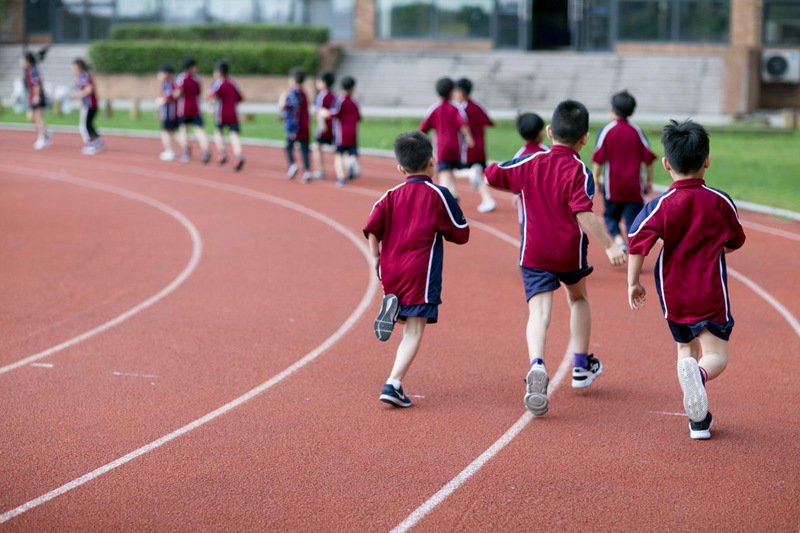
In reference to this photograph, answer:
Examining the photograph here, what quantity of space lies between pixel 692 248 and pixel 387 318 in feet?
5.92

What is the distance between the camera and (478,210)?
596 inches

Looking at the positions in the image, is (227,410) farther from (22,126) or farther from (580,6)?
(580,6)

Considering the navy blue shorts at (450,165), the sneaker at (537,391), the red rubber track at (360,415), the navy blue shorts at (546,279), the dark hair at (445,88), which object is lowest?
the red rubber track at (360,415)

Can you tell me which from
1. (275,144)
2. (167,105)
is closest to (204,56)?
(275,144)

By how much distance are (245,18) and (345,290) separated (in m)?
35.4

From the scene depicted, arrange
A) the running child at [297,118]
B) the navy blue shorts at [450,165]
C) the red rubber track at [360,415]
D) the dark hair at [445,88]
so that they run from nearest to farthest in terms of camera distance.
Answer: the red rubber track at [360,415] < the dark hair at [445,88] < the navy blue shorts at [450,165] < the running child at [297,118]

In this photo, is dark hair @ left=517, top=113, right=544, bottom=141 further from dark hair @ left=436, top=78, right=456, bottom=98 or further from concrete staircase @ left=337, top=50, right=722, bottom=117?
concrete staircase @ left=337, top=50, right=722, bottom=117

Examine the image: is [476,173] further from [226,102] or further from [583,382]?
[583,382]

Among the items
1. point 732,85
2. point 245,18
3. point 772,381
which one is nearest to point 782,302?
point 772,381

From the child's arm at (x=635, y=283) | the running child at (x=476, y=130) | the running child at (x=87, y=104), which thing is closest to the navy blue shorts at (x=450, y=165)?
the running child at (x=476, y=130)

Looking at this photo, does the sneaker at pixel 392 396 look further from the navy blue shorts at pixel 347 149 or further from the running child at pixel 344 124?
the navy blue shorts at pixel 347 149

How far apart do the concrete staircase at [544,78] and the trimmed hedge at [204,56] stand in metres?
1.98

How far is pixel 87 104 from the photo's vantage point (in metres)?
21.8

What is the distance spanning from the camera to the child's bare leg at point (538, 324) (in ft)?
20.9
